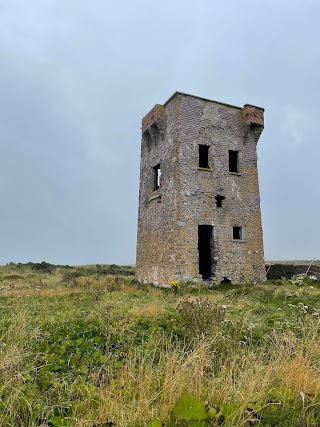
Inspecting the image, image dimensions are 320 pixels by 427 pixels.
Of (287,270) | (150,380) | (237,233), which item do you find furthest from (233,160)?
(150,380)

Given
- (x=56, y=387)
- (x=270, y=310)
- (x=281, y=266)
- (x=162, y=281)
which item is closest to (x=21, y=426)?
(x=56, y=387)

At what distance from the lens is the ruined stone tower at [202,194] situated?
48.0ft

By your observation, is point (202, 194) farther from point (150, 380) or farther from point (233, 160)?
point (150, 380)

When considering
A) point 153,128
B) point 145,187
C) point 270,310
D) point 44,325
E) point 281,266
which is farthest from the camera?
point 281,266

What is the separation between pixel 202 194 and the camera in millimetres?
15156

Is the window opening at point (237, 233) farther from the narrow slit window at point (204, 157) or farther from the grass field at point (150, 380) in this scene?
the grass field at point (150, 380)

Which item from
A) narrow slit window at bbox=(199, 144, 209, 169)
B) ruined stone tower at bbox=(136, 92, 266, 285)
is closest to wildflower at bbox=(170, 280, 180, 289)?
ruined stone tower at bbox=(136, 92, 266, 285)

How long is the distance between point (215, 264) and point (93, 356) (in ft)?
37.7

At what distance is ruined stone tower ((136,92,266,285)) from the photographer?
14625 millimetres

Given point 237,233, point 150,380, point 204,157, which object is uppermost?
point 204,157

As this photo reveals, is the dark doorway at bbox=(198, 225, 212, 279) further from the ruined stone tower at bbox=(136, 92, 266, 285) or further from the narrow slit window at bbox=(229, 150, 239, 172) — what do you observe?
the narrow slit window at bbox=(229, 150, 239, 172)

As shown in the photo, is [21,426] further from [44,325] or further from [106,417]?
[44,325]

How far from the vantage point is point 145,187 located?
18.4m

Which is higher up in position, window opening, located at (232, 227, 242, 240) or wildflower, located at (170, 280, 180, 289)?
window opening, located at (232, 227, 242, 240)
